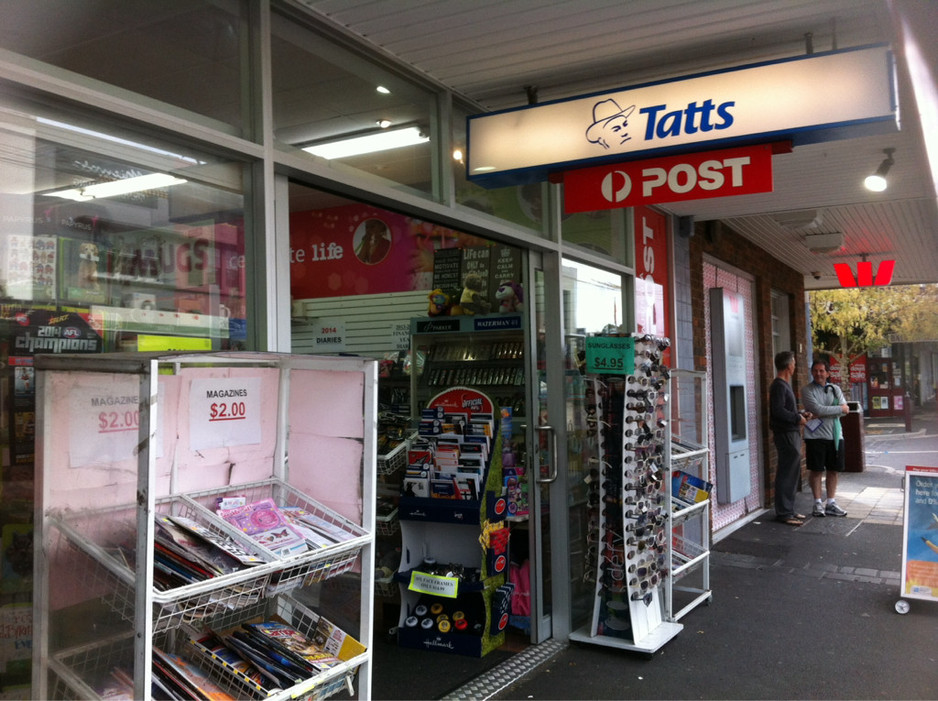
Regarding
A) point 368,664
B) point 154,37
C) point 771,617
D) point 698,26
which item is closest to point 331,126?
point 154,37

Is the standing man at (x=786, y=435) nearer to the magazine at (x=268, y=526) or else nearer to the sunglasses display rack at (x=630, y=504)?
the sunglasses display rack at (x=630, y=504)

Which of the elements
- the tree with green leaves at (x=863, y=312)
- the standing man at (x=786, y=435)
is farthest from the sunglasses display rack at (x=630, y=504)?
the tree with green leaves at (x=863, y=312)

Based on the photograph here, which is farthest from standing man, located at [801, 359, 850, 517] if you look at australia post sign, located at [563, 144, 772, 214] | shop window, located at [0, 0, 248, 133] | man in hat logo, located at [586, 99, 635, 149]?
shop window, located at [0, 0, 248, 133]

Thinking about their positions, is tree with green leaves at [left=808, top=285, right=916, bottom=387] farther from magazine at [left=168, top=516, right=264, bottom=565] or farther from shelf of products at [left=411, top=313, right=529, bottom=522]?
magazine at [left=168, top=516, right=264, bottom=565]

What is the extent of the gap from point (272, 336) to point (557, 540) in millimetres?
2683

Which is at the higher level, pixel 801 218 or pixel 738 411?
pixel 801 218

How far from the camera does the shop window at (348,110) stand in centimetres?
299

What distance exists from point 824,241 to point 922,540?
4.34m

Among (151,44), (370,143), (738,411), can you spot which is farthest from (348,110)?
(738,411)

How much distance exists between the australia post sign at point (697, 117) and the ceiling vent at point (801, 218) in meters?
4.49

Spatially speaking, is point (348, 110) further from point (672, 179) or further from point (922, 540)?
point (922, 540)

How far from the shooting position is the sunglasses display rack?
4422mm

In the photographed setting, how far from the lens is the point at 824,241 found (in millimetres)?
8641

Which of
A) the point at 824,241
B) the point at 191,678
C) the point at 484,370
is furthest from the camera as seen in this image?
the point at 824,241
